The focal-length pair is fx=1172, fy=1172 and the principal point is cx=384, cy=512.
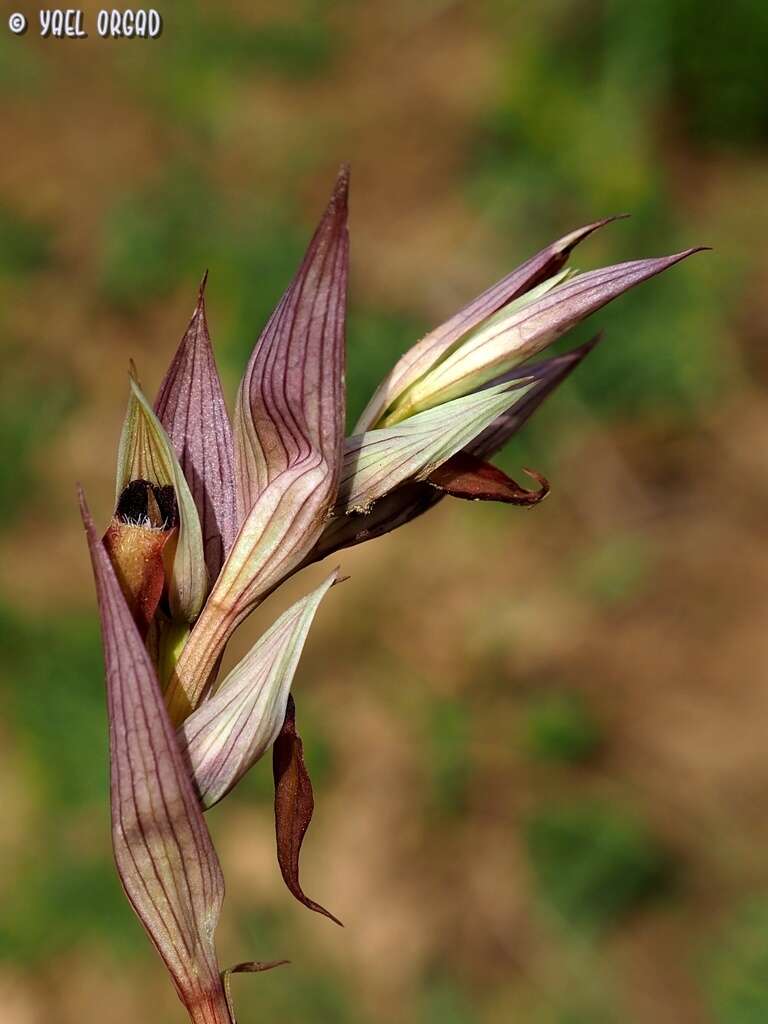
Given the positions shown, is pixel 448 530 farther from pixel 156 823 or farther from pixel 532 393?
pixel 156 823

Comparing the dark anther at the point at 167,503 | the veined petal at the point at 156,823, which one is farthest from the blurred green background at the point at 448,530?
the dark anther at the point at 167,503

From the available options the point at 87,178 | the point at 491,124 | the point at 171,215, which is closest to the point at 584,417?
the point at 491,124

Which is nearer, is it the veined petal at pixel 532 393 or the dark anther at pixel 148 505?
the dark anther at pixel 148 505

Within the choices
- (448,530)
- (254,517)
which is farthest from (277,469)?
(448,530)

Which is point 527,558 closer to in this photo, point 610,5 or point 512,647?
point 512,647

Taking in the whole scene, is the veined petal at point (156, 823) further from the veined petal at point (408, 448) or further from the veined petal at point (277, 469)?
the veined petal at point (408, 448)

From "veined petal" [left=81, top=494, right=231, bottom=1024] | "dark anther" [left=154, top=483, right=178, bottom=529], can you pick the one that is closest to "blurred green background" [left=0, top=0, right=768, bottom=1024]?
"veined petal" [left=81, top=494, right=231, bottom=1024]

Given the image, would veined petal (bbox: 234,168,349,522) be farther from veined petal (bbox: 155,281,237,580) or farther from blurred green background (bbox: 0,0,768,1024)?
blurred green background (bbox: 0,0,768,1024)

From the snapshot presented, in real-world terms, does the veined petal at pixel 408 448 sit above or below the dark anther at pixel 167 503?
above
